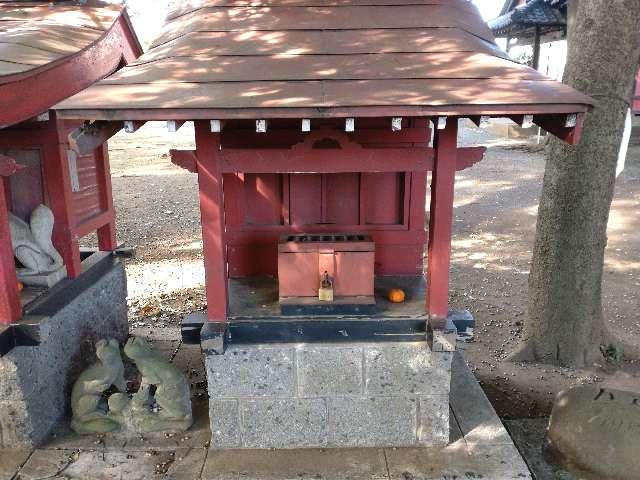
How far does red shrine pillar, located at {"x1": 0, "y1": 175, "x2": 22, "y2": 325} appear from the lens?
4098 mm

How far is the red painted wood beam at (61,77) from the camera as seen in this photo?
13.0 feet

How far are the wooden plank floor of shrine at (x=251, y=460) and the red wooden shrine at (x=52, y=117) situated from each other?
114 centimetres

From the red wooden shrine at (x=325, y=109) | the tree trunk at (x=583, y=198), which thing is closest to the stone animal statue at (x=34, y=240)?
the red wooden shrine at (x=325, y=109)

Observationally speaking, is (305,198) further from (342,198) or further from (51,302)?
(51,302)

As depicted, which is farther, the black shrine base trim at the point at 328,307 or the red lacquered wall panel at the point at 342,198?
the red lacquered wall panel at the point at 342,198

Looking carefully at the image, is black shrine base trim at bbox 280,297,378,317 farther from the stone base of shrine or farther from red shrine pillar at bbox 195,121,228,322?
the stone base of shrine

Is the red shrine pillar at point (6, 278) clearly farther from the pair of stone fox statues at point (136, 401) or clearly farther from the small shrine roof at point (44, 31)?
the small shrine roof at point (44, 31)

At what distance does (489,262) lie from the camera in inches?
407

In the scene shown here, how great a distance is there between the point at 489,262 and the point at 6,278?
27.7ft

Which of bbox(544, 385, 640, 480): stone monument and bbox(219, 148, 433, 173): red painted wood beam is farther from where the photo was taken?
bbox(544, 385, 640, 480): stone monument

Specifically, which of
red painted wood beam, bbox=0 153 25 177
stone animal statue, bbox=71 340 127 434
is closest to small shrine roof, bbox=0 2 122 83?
red painted wood beam, bbox=0 153 25 177

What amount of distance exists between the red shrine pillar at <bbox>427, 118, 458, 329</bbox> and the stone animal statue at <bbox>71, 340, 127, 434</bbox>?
2.71 meters

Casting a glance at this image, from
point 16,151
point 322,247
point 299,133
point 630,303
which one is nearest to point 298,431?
point 322,247

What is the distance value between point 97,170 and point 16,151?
1029 millimetres
